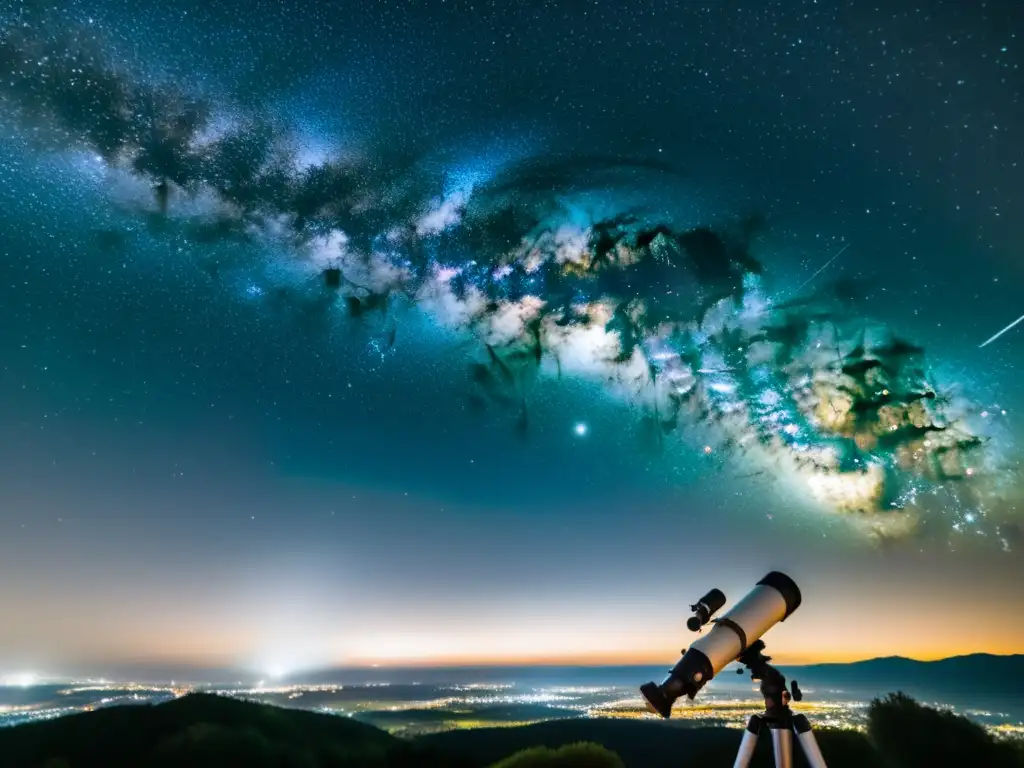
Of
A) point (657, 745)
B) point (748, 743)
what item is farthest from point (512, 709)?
point (748, 743)

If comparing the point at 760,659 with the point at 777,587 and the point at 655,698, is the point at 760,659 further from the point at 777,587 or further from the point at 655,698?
the point at 655,698

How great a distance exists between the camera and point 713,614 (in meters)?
3.94

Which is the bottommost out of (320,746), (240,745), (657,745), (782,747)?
(657,745)

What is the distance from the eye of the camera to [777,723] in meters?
3.54

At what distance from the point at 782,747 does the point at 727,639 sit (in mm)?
717

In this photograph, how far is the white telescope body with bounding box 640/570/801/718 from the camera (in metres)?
3.30

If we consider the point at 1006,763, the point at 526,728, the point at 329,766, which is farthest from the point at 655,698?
the point at 526,728

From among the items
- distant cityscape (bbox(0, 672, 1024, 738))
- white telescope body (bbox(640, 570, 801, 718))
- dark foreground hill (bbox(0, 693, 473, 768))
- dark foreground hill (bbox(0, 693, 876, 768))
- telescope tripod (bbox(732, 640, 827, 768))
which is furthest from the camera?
distant cityscape (bbox(0, 672, 1024, 738))

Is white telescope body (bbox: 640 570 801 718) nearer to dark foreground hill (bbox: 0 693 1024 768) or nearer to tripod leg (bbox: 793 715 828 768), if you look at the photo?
tripod leg (bbox: 793 715 828 768)

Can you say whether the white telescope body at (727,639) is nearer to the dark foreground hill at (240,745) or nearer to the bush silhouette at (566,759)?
the bush silhouette at (566,759)

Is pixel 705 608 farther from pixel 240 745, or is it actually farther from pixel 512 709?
pixel 512 709

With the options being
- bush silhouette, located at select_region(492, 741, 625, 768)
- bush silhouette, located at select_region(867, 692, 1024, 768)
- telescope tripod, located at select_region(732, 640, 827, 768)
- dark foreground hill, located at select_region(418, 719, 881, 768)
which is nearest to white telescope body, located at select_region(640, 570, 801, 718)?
telescope tripod, located at select_region(732, 640, 827, 768)

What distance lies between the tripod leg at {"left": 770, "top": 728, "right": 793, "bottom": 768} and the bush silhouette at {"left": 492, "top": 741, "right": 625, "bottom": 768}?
293 inches

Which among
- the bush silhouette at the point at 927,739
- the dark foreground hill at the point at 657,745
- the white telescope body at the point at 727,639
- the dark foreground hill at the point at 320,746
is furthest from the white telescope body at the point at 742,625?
the bush silhouette at the point at 927,739
